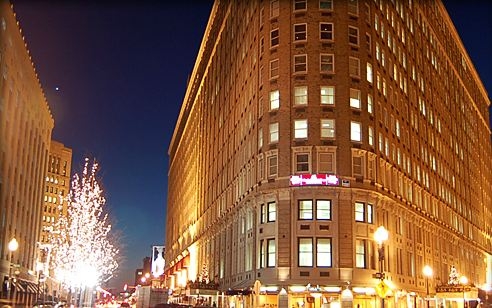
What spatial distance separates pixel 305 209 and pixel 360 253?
6505mm

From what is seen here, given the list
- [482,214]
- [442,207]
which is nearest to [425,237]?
[442,207]

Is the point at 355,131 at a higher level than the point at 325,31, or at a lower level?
lower

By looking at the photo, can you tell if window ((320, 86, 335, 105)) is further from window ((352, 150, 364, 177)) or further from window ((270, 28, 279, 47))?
window ((270, 28, 279, 47))

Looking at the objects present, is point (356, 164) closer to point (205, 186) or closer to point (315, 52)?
point (315, 52)

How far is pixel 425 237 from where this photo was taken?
7600 cm

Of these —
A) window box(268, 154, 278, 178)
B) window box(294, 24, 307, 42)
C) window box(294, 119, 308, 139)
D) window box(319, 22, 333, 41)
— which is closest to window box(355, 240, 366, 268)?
window box(268, 154, 278, 178)

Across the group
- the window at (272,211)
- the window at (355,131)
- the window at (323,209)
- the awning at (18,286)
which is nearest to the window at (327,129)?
the window at (355,131)

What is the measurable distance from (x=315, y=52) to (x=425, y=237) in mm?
30082

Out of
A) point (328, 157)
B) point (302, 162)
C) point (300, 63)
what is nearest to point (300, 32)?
point (300, 63)

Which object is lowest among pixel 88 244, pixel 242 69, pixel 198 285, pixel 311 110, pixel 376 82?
pixel 198 285

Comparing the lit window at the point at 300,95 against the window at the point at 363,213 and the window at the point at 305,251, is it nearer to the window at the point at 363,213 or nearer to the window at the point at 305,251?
the window at the point at 363,213

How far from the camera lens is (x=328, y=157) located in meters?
57.6

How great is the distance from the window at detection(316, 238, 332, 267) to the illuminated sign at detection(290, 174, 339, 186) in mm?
5210

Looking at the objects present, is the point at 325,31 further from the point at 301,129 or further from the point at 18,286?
the point at 18,286
